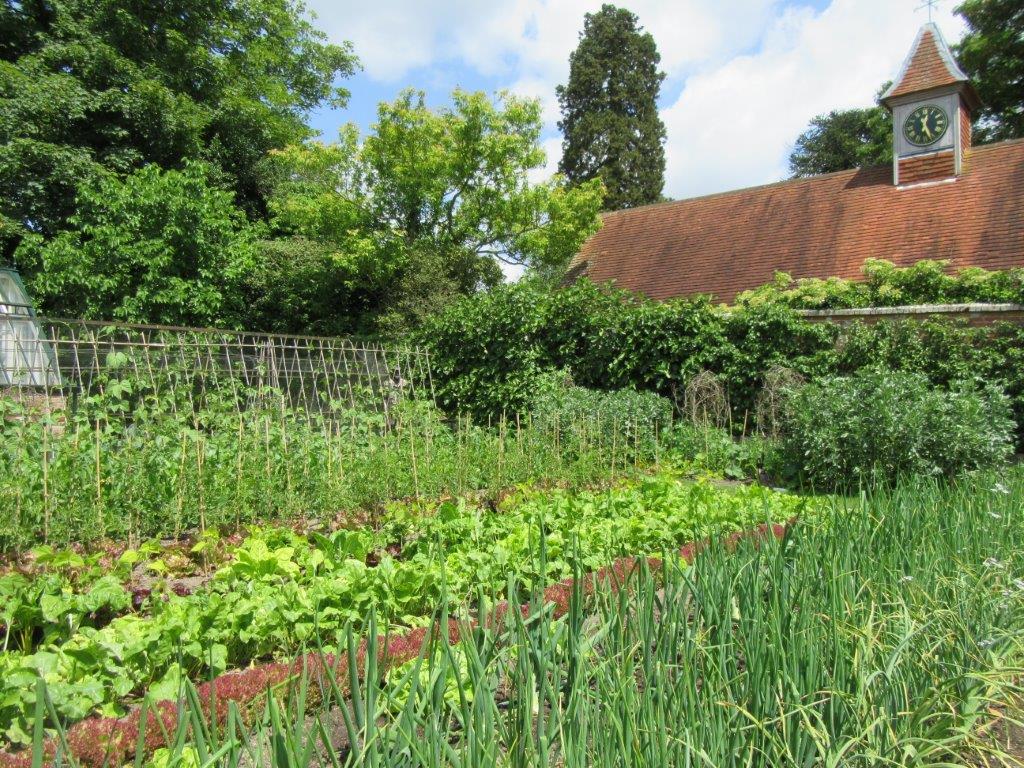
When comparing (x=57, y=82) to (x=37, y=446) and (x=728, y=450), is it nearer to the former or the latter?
(x=37, y=446)

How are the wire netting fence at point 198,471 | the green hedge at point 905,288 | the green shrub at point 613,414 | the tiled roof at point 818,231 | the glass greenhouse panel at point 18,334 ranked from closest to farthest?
the wire netting fence at point 198,471
the glass greenhouse panel at point 18,334
the green shrub at point 613,414
the green hedge at point 905,288
the tiled roof at point 818,231

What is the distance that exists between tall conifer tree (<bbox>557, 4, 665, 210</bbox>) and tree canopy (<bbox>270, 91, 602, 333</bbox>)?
12739mm

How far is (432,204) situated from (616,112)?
16320 millimetres

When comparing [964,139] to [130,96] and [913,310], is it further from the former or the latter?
[130,96]

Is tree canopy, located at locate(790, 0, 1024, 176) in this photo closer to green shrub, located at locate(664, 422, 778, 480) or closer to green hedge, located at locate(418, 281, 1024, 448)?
green hedge, located at locate(418, 281, 1024, 448)

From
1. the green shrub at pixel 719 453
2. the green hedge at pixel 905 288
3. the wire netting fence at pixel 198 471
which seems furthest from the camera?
the green hedge at pixel 905 288

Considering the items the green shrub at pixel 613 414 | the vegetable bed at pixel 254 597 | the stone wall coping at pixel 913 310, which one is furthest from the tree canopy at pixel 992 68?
the vegetable bed at pixel 254 597

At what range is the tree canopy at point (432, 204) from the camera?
16.0 meters

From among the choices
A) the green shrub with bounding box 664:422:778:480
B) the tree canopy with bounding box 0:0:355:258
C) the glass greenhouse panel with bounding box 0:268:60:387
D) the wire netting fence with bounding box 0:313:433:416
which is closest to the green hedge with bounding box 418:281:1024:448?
the green shrub with bounding box 664:422:778:480

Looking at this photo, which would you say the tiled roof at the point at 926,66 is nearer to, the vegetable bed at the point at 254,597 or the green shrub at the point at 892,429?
the green shrub at the point at 892,429

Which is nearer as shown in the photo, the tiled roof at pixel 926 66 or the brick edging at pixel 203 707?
the brick edging at pixel 203 707

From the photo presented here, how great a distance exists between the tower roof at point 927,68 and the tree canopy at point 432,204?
262 inches

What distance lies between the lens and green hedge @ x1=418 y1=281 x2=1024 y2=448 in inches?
370

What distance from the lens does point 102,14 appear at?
1719 centimetres
